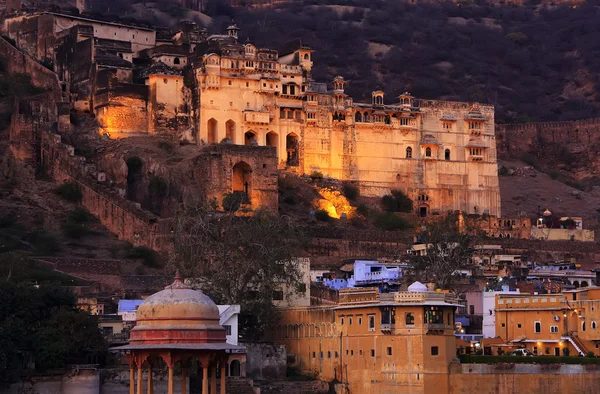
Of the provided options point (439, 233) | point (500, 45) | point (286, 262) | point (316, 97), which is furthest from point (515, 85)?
point (286, 262)

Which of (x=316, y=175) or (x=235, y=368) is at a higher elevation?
(x=316, y=175)

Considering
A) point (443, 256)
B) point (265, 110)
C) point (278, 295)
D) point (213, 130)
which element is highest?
point (265, 110)

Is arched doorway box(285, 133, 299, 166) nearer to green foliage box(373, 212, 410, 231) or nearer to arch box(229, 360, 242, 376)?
green foliage box(373, 212, 410, 231)

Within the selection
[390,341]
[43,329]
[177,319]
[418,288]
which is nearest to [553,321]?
[418,288]

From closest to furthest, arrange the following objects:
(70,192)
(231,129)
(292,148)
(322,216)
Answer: (70,192) → (322,216) → (231,129) → (292,148)

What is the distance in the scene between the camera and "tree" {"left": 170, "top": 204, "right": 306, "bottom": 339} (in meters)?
57.1

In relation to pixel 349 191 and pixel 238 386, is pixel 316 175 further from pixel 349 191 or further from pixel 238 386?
pixel 238 386

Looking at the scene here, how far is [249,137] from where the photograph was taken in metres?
→ 79.2

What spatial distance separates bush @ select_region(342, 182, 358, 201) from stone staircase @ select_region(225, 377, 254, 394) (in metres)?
29.0

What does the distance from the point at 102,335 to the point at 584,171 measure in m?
59.9

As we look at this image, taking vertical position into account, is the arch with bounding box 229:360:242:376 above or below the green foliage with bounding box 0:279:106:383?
below

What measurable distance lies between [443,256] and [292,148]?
49.9 feet

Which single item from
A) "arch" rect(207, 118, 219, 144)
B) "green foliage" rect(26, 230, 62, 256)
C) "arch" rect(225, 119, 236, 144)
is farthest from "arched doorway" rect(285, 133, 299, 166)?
"green foliage" rect(26, 230, 62, 256)

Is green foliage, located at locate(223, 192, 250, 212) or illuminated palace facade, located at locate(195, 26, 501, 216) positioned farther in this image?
illuminated palace facade, located at locate(195, 26, 501, 216)
